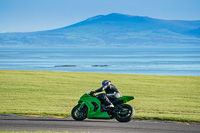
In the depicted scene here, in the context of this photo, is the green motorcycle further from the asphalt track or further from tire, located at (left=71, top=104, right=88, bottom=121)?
the asphalt track

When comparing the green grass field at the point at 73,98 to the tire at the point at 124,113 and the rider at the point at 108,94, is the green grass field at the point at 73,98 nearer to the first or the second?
the tire at the point at 124,113

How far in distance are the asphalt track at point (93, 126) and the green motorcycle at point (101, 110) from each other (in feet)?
0.73

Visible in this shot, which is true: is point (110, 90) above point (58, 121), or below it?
above

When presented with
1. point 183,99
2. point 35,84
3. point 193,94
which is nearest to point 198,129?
point 183,99

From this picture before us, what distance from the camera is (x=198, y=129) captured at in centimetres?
1148

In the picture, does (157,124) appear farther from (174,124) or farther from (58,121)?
(58,121)

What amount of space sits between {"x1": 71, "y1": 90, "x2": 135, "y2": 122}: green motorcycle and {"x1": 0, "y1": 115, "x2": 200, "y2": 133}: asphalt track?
222 mm

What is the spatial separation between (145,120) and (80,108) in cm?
254

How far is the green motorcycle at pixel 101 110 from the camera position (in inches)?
496

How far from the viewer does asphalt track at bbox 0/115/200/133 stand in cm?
1112

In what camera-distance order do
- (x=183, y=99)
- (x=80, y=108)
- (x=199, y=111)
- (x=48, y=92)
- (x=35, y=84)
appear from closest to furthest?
(x=80, y=108), (x=199, y=111), (x=183, y=99), (x=48, y=92), (x=35, y=84)

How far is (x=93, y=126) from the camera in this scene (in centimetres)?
1182

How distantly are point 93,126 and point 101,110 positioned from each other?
3.86 ft

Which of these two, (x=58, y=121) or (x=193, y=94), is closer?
(x=58, y=121)
